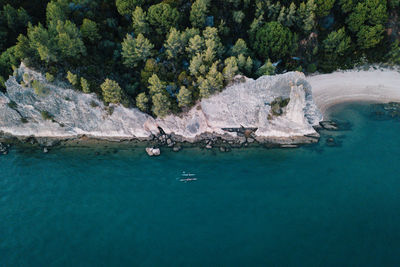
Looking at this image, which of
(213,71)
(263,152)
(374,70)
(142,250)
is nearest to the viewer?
(142,250)

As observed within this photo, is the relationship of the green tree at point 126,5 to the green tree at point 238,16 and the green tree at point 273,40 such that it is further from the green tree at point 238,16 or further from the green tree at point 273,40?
the green tree at point 273,40

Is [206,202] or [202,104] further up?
[202,104]

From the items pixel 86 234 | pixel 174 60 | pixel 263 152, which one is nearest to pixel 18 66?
pixel 174 60

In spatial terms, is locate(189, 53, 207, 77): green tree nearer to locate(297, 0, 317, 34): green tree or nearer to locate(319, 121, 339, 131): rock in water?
locate(297, 0, 317, 34): green tree

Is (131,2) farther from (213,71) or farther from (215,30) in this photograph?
(213,71)

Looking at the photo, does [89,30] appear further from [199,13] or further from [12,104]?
[199,13]

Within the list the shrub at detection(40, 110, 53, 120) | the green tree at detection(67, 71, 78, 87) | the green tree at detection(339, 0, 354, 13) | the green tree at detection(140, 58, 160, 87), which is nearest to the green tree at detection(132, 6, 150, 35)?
the green tree at detection(140, 58, 160, 87)

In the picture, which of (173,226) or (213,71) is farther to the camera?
(213,71)

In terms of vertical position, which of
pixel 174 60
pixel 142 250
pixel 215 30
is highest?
pixel 215 30

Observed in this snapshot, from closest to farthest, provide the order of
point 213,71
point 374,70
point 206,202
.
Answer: point 206,202 < point 213,71 < point 374,70
